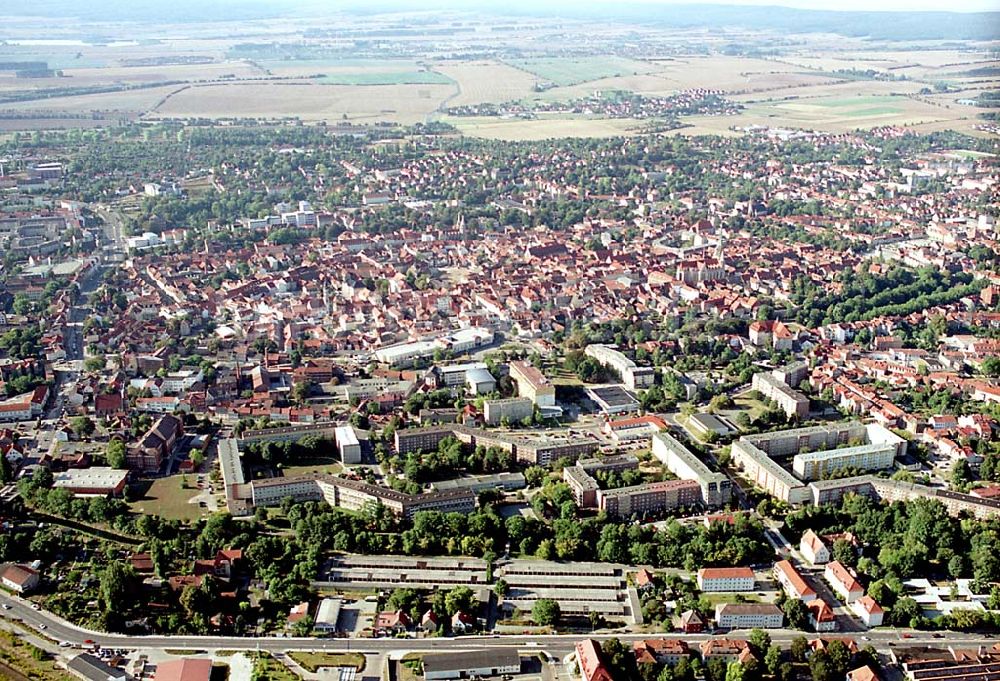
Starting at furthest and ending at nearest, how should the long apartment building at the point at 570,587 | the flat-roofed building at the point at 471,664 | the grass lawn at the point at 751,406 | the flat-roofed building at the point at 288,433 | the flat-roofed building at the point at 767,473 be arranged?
the grass lawn at the point at 751,406
the flat-roofed building at the point at 288,433
the flat-roofed building at the point at 767,473
the long apartment building at the point at 570,587
the flat-roofed building at the point at 471,664

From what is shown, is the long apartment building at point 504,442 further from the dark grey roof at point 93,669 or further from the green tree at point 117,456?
the dark grey roof at point 93,669

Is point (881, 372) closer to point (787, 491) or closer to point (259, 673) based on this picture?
point (787, 491)

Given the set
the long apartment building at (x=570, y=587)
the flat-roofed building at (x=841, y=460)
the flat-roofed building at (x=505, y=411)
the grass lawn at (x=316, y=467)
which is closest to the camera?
the long apartment building at (x=570, y=587)

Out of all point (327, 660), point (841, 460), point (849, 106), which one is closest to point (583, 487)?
point (841, 460)

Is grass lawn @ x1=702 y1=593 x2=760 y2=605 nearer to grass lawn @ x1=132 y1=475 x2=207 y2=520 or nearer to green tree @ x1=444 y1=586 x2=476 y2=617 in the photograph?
green tree @ x1=444 y1=586 x2=476 y2=617

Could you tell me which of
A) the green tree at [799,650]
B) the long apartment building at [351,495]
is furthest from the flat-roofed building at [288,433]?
the green tree at [799,650]

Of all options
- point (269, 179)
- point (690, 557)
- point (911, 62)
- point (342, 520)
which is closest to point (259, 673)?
point (342, 520)

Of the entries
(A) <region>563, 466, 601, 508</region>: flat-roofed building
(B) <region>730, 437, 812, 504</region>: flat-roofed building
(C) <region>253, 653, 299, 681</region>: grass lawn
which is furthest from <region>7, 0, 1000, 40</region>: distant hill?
(C) <region>253, 653, 299, 681</region>: grass lawn
